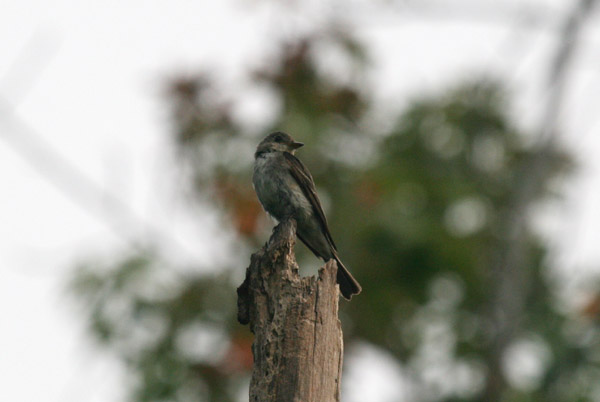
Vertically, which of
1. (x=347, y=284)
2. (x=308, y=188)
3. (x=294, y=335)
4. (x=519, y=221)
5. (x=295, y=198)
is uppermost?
(x=519, y=221)

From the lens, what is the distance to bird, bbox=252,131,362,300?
733 cm

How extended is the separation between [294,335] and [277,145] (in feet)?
11.5

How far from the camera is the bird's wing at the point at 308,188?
24.1 ft

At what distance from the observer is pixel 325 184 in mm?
13844

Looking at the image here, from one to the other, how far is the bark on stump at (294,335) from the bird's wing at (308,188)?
212 cm

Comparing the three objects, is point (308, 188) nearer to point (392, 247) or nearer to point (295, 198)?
point (295, 198)

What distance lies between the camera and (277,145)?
820cm

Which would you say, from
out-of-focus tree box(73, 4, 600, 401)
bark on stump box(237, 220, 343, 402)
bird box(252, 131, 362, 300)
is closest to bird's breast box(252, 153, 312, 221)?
bird box(252, 131, 362, 300)

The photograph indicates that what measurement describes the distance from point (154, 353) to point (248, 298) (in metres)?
8.39

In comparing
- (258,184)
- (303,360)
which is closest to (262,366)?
(303,360)

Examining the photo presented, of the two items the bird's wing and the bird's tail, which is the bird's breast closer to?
the bird's wing

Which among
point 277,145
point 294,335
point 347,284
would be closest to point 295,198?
point 277,145

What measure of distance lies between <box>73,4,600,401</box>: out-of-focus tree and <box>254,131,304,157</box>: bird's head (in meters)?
4.03

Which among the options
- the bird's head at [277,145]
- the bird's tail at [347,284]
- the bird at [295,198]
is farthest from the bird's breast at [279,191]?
the bird's tail at [347,284]
